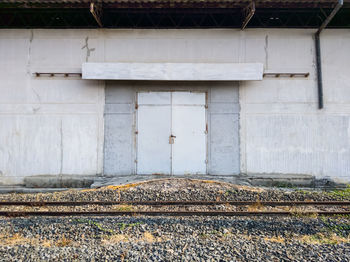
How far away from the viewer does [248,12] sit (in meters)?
8.13

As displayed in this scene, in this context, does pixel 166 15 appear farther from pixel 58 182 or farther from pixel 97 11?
pixel 58 182

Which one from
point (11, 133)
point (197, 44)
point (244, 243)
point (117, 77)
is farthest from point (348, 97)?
point (11, 133)

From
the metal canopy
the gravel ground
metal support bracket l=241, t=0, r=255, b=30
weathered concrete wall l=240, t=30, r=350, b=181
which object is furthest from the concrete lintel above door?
the gravel ground

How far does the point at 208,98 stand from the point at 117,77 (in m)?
3.45

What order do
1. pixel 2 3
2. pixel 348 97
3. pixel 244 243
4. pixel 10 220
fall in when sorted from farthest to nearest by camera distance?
pixel 348 97, pixel 2 3, pixel 10 220, pixel 244 243

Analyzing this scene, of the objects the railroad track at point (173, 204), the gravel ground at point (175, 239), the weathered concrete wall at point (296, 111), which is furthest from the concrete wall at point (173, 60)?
the gravel ground at point (175, 239)

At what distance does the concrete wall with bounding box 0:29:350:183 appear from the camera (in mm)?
8648

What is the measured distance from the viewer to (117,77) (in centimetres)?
839

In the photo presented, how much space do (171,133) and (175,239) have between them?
4913 mm

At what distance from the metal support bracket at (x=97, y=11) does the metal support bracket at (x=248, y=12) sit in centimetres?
514

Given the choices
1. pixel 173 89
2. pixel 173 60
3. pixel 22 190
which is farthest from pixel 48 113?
pixel 173 60

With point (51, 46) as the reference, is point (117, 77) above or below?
below

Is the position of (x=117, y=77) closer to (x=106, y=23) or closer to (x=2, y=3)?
(x=106, y=23)

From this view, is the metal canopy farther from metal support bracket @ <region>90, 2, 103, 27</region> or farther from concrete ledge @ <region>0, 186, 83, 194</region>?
concrete ledge @ <region>0, 186, 83, 194</region>
